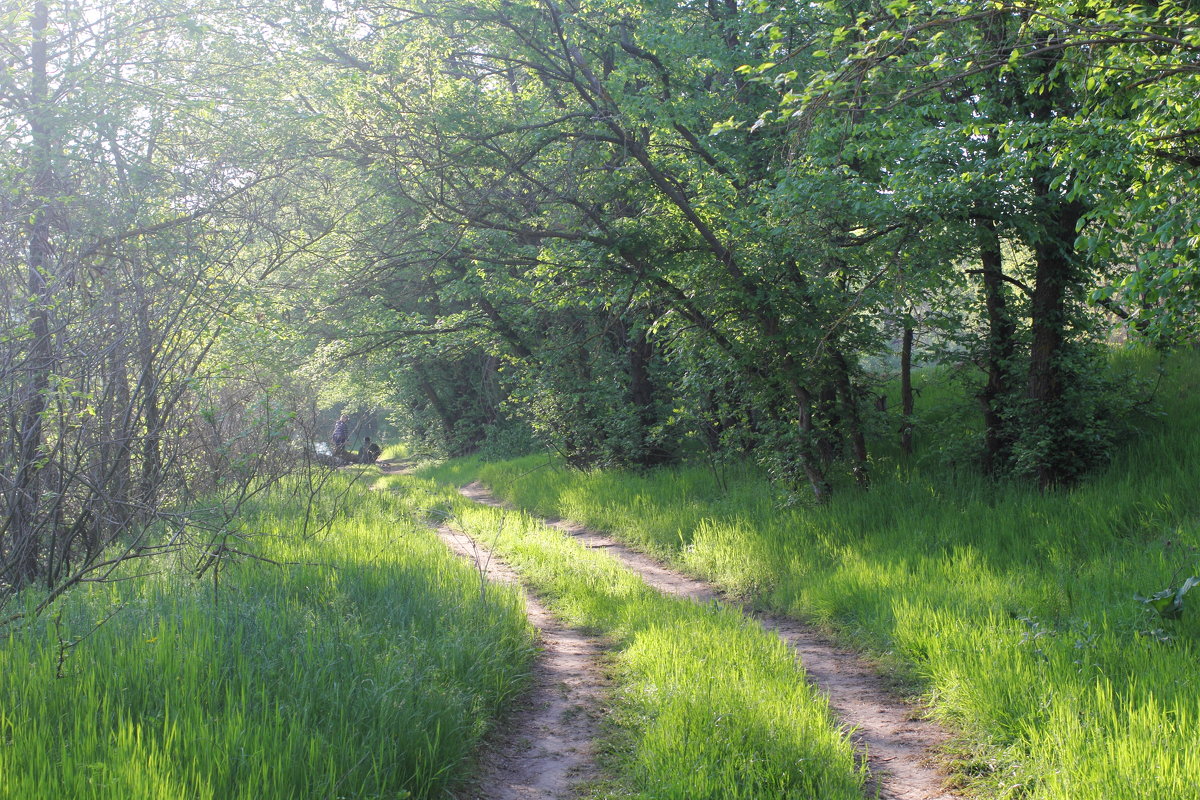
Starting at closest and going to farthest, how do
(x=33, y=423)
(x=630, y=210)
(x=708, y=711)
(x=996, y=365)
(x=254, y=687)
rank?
1. (x=254, y=687)
2. (x=708, y=711)
3. (x=33, y=423)
4. (x=996, y=365)
5. (x=630, y=210)

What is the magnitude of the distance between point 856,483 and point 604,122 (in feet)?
18.1

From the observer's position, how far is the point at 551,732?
500 centimetres

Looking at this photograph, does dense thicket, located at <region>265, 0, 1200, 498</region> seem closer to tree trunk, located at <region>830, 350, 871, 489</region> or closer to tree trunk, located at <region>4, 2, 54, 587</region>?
tree trunk, located at <region>830, 350, 871, 489</region>

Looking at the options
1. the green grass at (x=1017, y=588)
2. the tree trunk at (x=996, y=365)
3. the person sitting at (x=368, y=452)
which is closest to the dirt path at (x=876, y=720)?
the green grass at (x=1017, y=588)

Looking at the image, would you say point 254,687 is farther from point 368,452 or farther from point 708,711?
point 368,452

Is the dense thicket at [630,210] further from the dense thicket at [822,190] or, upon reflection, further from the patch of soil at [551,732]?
the patch of soil at [551,732]

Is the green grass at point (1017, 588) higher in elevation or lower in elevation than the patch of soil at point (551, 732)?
higher

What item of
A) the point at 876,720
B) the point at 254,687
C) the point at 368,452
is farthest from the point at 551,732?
the point at 368,452

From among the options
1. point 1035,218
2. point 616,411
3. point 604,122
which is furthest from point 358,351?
point 1035,218

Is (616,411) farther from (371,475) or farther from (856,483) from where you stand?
(371,475)

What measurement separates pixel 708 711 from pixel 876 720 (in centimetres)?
121

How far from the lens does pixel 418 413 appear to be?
3184cm

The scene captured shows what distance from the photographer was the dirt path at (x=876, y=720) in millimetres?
4133

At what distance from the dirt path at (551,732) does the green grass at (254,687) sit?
16 centimetres
